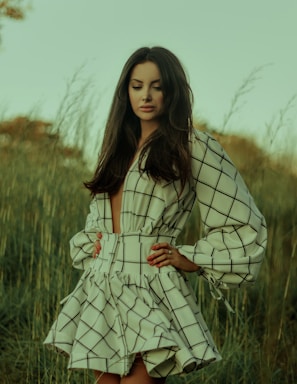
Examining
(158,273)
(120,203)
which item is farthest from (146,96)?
(158,273)

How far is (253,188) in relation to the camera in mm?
5020

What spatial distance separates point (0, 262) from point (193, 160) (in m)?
2.49

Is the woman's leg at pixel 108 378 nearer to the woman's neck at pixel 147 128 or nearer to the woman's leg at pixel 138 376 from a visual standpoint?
the woman's leg at pixel 138 376

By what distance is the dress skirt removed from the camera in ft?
8.27

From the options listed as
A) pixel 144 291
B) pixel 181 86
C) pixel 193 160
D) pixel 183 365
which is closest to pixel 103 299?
pixel 144 291

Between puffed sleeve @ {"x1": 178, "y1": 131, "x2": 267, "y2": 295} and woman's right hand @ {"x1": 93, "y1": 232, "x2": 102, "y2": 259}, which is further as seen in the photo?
woman's right hand @ {"x1": 93, "y1": 232, "x2": 102, "y2": 259}

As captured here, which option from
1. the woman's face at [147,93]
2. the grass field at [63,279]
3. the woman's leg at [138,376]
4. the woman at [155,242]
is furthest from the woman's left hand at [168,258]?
the grass field at [63,279]

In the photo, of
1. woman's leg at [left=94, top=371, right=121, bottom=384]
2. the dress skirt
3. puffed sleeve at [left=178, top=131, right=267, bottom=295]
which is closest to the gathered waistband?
the dress skirt

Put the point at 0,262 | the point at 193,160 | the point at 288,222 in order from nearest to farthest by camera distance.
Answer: the point at 193,160 < the point at 0,262 < the point at 288,222

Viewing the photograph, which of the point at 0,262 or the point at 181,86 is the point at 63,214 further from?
the point at 181,86

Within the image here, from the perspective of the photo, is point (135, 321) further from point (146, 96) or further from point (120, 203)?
point (146, 96)

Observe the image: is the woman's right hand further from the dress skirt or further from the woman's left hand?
the woman's left hand

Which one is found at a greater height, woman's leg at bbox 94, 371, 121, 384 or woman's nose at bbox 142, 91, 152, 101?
woman's nose at bbox 142, 91, 152, 101

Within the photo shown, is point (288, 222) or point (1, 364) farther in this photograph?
point (288, 222)
